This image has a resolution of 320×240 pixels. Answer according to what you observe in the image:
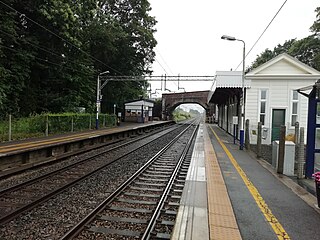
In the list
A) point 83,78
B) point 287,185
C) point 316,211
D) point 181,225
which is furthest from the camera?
point 83,78

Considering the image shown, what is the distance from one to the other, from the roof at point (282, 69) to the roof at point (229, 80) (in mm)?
618

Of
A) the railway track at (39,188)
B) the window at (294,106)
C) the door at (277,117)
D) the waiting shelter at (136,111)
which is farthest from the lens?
the waiting shelter at (136,111)

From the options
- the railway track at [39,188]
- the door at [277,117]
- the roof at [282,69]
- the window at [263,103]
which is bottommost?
the railway track at [39,188]

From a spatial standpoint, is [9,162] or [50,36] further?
[50,36]

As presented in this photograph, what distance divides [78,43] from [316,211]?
85.0 feet

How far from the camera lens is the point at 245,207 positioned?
216 inches

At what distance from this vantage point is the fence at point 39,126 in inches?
656

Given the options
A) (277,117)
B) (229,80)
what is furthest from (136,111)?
(277,117)

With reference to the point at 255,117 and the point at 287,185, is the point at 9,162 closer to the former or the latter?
the point at 287,185

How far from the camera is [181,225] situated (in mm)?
4500

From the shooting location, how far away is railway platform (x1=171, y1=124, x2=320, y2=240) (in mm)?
4316

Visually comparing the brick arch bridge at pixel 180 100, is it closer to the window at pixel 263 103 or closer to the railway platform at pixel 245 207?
the window at pixel 263 103

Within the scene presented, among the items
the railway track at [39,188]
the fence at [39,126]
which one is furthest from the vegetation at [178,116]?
the railway track at [39,188]

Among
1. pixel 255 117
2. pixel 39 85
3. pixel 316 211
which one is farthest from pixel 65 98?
pixel 316 211
